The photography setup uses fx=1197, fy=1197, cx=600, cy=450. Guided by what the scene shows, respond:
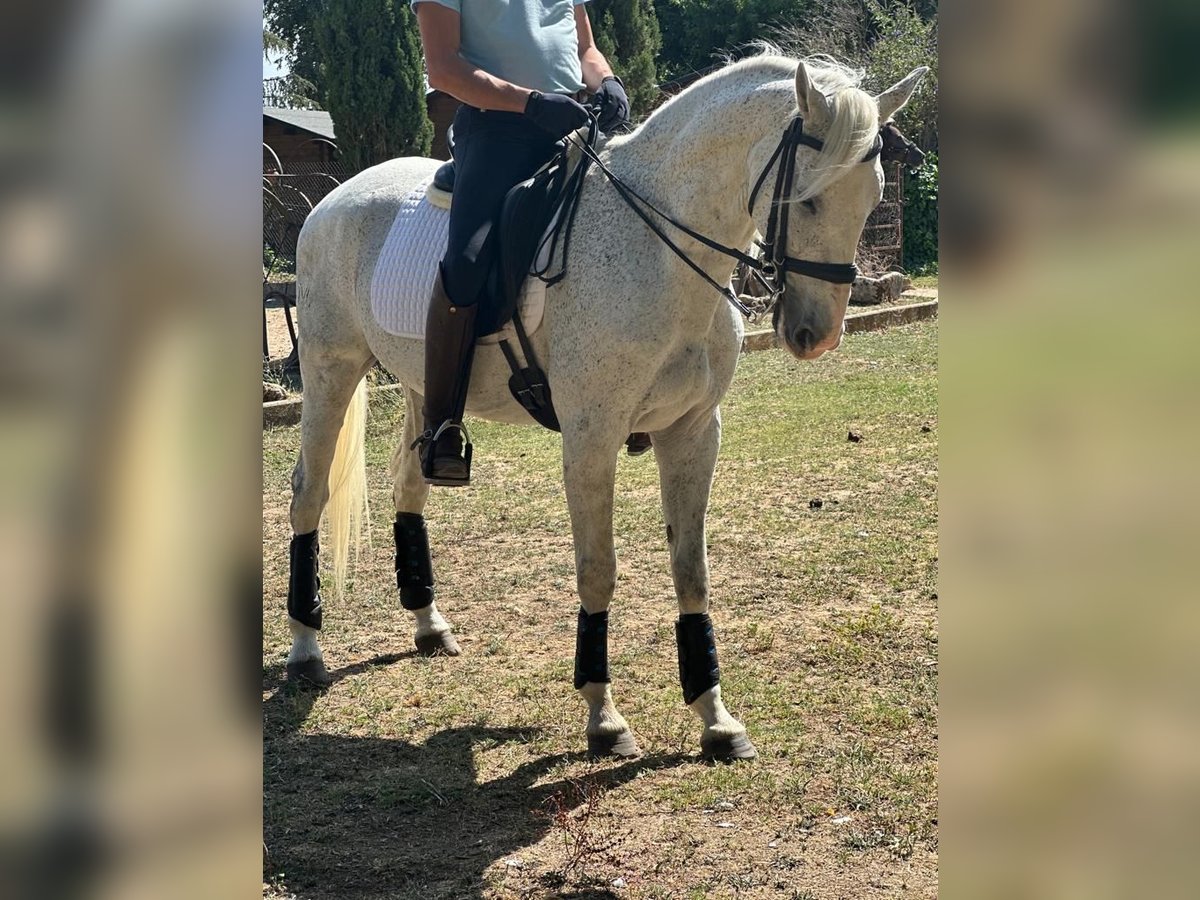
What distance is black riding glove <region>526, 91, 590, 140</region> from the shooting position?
152 inches

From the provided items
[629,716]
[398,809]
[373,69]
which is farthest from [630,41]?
[398,809]

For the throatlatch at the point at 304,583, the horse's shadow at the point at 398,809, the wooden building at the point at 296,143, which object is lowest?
the horse's shadow at the point at 398,809

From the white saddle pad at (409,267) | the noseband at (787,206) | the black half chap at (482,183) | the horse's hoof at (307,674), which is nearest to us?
the noseband at (787,206)

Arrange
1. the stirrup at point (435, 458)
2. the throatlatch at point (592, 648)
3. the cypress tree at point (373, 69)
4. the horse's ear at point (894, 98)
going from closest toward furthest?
the horse's ear at point (894, 98), the throatlatch at point (592, 648), the stirrup at point (435, 458), the cypress tree at point (373, 69)

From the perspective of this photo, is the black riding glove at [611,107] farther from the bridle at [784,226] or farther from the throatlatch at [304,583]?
the throatlatch at [304,583]

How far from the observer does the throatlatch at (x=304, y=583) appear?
4.99 m

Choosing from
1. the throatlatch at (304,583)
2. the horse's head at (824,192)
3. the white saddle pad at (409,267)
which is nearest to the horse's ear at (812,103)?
the horse's head at (824,192)

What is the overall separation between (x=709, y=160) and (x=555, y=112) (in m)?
0.55

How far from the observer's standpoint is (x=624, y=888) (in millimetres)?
3271

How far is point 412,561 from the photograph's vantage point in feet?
17.2

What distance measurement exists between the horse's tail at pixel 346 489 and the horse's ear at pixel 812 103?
2.67m
